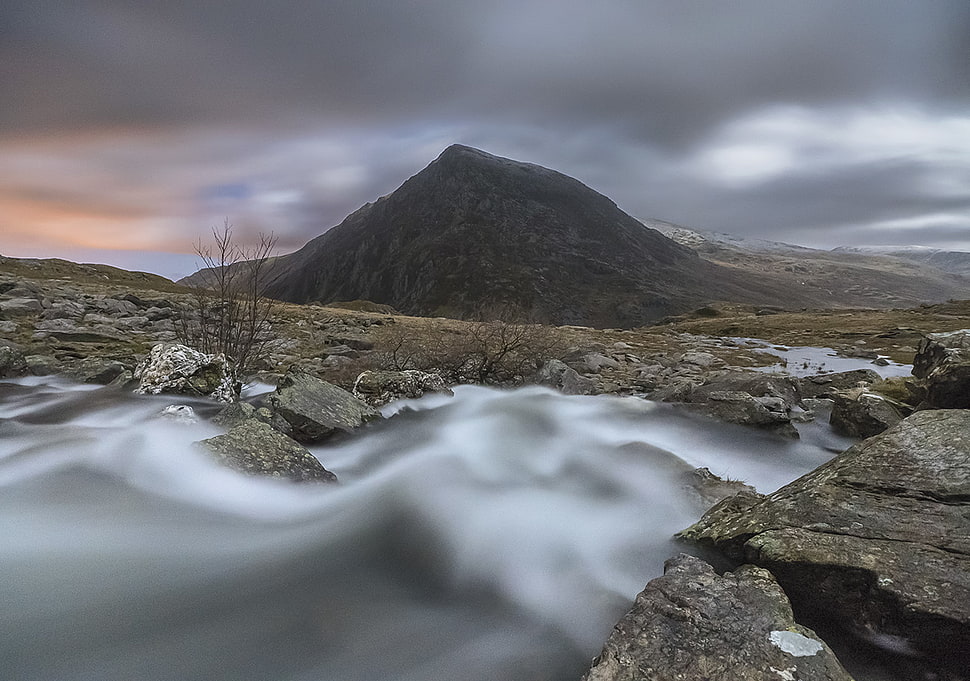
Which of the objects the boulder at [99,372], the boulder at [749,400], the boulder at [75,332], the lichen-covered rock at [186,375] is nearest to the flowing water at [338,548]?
the boulder at [749,400]

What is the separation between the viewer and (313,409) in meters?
9.91

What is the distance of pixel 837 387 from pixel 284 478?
17.2 metres

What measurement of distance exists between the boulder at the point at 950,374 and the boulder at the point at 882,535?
2.62 metres

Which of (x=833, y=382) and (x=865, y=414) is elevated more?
(x=865, y=414)

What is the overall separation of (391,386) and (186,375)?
5.59 meters

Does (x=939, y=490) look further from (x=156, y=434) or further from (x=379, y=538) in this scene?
(x=156, y=434)

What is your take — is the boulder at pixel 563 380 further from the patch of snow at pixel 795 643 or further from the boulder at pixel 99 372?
the boulder at pixel 99 372

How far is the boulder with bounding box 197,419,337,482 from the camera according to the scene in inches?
285

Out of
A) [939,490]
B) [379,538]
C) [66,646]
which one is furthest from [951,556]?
[66,646]

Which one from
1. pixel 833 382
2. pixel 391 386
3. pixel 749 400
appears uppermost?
pixel 391 386

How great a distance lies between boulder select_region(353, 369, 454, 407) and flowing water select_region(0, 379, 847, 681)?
2.43 metres

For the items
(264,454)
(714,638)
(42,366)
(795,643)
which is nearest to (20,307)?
(42,366)

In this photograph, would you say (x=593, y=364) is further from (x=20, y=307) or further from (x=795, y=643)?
(x=20, y=307)

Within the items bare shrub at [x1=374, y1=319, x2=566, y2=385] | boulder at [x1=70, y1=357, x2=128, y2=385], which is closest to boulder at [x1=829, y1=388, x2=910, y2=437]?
bare shrub at [x1=374, y1=319, x2=566, y2=385]
